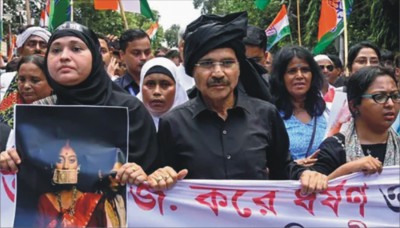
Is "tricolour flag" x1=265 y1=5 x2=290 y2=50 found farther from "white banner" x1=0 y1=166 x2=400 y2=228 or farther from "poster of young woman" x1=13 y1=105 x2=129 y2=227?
"poster of young woman" x1=13 y1=105 x2=129 y2=227

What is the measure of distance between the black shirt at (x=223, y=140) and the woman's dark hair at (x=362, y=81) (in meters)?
0.45

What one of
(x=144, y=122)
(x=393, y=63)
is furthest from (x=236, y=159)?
(x=393, y=63)

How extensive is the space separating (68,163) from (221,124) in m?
0.78

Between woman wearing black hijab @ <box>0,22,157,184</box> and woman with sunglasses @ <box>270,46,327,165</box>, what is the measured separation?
136 centimetres

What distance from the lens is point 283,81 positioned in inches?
173

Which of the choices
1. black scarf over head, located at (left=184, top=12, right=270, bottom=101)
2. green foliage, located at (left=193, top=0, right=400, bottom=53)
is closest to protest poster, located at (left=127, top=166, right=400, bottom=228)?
black scarf over head, located at (left=184, top=12, right=270, bottom=101)

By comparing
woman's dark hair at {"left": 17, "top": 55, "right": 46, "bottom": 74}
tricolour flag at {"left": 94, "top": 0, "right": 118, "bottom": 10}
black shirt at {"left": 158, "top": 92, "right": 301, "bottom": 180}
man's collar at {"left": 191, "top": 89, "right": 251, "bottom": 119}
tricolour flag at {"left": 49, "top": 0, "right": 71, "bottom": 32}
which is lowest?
black shirt at {"left": 158, "top": 92, "right": 301, "bottom": 180}

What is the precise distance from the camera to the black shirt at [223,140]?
10.2 ft

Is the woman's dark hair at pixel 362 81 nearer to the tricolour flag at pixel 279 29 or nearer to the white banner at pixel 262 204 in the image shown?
the white banner at pixel 262 204

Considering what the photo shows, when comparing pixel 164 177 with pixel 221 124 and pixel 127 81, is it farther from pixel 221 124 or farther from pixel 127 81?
pixel 127 81

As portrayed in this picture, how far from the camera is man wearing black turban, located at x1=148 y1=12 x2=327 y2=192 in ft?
10.2

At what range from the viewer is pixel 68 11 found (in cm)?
819

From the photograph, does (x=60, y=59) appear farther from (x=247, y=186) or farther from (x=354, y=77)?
(x=354, y=77)

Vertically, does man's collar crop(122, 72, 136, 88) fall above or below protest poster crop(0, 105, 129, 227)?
above
